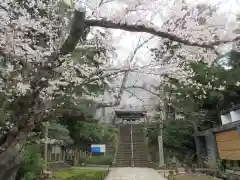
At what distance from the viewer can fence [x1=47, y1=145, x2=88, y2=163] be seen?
17.5m

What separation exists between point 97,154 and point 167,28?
18.8 m

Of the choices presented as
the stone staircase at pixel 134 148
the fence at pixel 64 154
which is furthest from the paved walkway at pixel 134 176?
the stone staircase at pixel 134 148

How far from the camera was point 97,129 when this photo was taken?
2050 cm

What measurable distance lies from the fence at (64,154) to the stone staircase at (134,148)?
2967 mm

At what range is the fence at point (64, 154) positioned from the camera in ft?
57.3

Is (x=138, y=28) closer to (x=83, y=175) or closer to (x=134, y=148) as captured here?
(x=83, y=175)

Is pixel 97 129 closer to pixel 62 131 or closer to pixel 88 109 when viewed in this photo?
pixel 62 131

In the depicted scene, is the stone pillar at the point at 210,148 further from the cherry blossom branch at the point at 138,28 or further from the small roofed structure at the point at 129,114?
the cherry blossom branch at the point at 138,28

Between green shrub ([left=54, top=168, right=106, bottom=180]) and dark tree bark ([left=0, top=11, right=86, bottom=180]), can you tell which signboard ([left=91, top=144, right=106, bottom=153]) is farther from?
dark tree bark ([left=0, top=11, right=86, bottom=180])

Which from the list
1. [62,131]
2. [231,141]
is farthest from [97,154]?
[231,141]

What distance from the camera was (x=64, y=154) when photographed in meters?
20.1

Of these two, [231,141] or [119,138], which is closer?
[231,141]

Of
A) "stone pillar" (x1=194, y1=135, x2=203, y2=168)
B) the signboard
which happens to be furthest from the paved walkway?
the signboard

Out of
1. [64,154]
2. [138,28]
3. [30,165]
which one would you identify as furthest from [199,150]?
[138,28]
